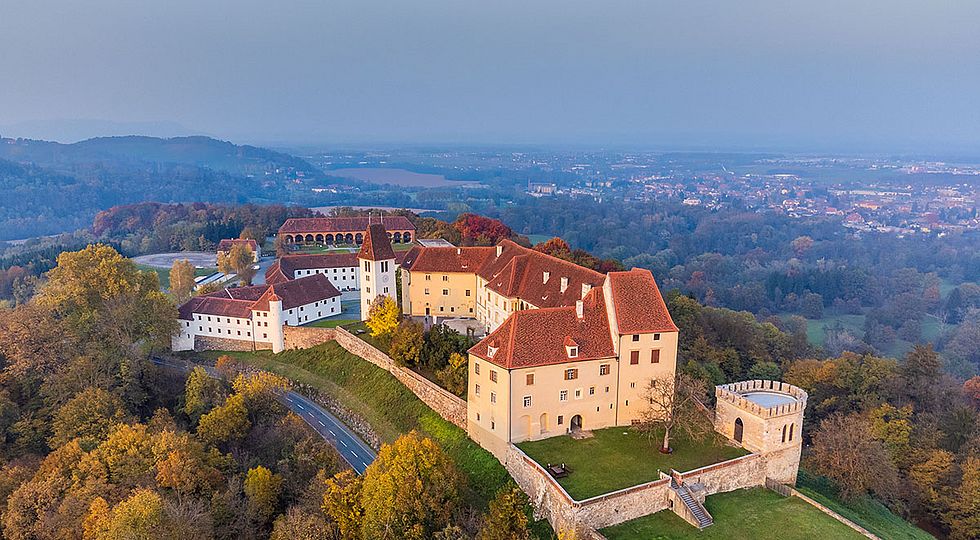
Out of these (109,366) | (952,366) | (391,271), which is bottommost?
(952,366)

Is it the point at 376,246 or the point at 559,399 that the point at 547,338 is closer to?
the point at 559,399

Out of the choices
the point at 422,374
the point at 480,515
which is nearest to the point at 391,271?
the point at 422,374

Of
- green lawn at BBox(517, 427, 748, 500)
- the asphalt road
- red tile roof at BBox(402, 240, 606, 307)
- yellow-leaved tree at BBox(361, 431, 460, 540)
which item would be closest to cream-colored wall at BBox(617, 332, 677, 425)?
green lawn at BBox(517, 427, 748, 500)

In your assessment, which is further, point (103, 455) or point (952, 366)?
Answer: point (952, 366)

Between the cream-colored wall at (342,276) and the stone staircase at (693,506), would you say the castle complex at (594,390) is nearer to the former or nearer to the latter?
the stone staircase at (693,506)

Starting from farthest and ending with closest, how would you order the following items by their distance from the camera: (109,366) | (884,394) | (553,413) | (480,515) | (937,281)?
(937,281) → (884,394) → (109,366) → (553,413) → (480,515)

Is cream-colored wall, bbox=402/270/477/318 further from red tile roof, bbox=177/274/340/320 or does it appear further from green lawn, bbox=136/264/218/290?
green lawn, bbox=136/264/218/290

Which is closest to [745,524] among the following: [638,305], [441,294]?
[638,305]

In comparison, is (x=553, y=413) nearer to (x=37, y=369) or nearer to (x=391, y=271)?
(x=391, y=271)
